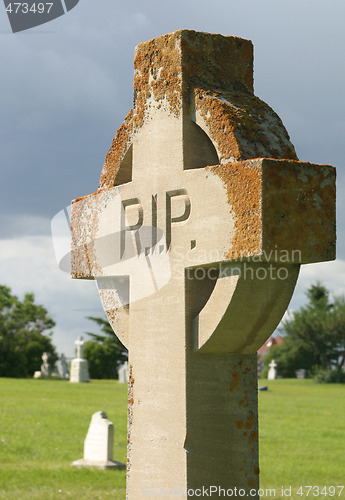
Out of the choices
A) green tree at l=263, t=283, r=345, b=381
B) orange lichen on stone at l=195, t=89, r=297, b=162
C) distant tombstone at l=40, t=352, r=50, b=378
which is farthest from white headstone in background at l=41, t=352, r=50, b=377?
orange lichen on stone at l=195, t=89, r=297, b=162

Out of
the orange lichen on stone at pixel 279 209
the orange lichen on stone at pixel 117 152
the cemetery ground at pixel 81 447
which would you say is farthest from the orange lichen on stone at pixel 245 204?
the cemetery ground at pixel 81 447

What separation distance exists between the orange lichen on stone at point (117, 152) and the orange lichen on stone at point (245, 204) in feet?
3.25

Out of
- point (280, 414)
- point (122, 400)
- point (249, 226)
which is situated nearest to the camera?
point (249, 226)

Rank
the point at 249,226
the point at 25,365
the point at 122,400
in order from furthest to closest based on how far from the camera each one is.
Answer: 1. the point at 25,365
2. the point at 122,400
3. the point at 249,226

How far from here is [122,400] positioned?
19.4 m

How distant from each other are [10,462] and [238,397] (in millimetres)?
7241

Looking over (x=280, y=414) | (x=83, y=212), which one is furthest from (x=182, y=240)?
(x=280, y=414)

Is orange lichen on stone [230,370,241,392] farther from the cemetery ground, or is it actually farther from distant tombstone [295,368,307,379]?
distant tombstone [295,368,307,379]

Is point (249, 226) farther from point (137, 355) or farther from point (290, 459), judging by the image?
point (290, 459)

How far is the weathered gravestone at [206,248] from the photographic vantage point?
3.39 meters

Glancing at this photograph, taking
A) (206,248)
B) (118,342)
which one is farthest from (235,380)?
(118,342)

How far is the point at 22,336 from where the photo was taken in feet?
129

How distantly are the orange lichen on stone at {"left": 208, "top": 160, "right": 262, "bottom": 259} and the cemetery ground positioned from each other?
5362mm

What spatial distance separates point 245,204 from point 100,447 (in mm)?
6746
